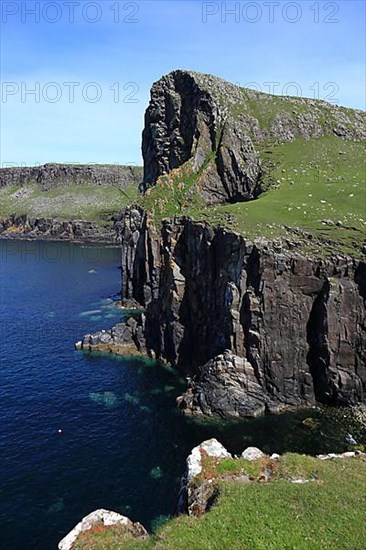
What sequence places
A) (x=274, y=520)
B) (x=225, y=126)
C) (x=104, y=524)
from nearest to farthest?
(x=274, y=520) → (x=104, y=524) → (x=225, y=126)

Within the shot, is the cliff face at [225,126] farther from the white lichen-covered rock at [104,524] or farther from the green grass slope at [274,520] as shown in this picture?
the white lichen-covered rock at [104,524]

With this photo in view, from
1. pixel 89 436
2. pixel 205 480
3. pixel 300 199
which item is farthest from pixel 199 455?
pixel 300 199

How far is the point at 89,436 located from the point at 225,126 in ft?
280

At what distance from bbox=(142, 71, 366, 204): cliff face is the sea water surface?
50553 millimetres

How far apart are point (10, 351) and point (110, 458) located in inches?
1645

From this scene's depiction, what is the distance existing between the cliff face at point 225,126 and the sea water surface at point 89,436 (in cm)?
5055

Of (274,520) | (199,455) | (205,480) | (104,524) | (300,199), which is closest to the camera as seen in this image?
(274,520)

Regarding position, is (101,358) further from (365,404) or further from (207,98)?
(207,98)

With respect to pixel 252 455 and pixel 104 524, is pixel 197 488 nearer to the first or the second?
pixel 252 455

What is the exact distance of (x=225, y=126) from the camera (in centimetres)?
11862

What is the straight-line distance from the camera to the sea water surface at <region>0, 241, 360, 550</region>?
4547 centimetres

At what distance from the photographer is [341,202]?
280ft

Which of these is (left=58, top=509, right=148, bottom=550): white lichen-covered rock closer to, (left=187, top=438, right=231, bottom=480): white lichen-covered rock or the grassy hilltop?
(left=187, top=438, right=231, bottom=480): white lichen-covered rock

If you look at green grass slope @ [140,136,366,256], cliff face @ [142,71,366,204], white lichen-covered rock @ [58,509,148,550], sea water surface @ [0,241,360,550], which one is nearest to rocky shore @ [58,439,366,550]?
white lichen-covered rock @ [58,509,148,550]
